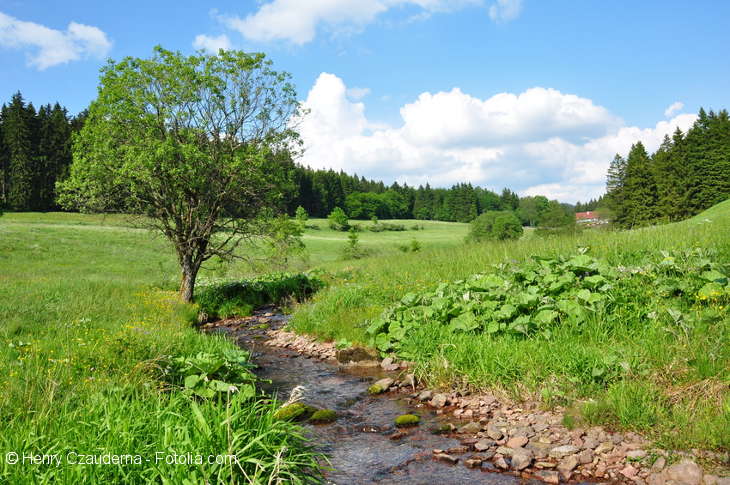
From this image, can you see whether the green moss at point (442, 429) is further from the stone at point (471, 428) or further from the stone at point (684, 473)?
the stone at point (684, 473)

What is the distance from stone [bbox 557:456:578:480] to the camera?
489cm

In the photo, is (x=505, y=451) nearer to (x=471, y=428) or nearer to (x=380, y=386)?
(x=471, y=428)

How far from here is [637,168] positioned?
60.8 meters

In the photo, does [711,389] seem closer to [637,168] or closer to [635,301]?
[635,301]

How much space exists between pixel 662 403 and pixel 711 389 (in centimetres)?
60

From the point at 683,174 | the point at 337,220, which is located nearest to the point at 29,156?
Answer: the point at 337,220

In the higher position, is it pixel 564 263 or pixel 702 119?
→ pixel 702 119

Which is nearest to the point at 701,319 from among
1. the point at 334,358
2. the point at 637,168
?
the point at 334,358

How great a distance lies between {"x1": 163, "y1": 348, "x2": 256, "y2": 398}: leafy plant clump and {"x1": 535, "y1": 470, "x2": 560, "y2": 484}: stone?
359cm

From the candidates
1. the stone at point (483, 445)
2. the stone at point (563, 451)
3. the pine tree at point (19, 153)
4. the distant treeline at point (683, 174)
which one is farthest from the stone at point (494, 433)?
the pine tree at point (19, 153)

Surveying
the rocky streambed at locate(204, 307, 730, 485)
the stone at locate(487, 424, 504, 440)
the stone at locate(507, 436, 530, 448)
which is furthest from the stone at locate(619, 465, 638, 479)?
the stone at locate(487, 424, 504, 440)

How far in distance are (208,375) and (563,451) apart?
502 cm

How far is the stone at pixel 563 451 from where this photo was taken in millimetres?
5192

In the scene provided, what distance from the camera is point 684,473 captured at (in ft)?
14.5
